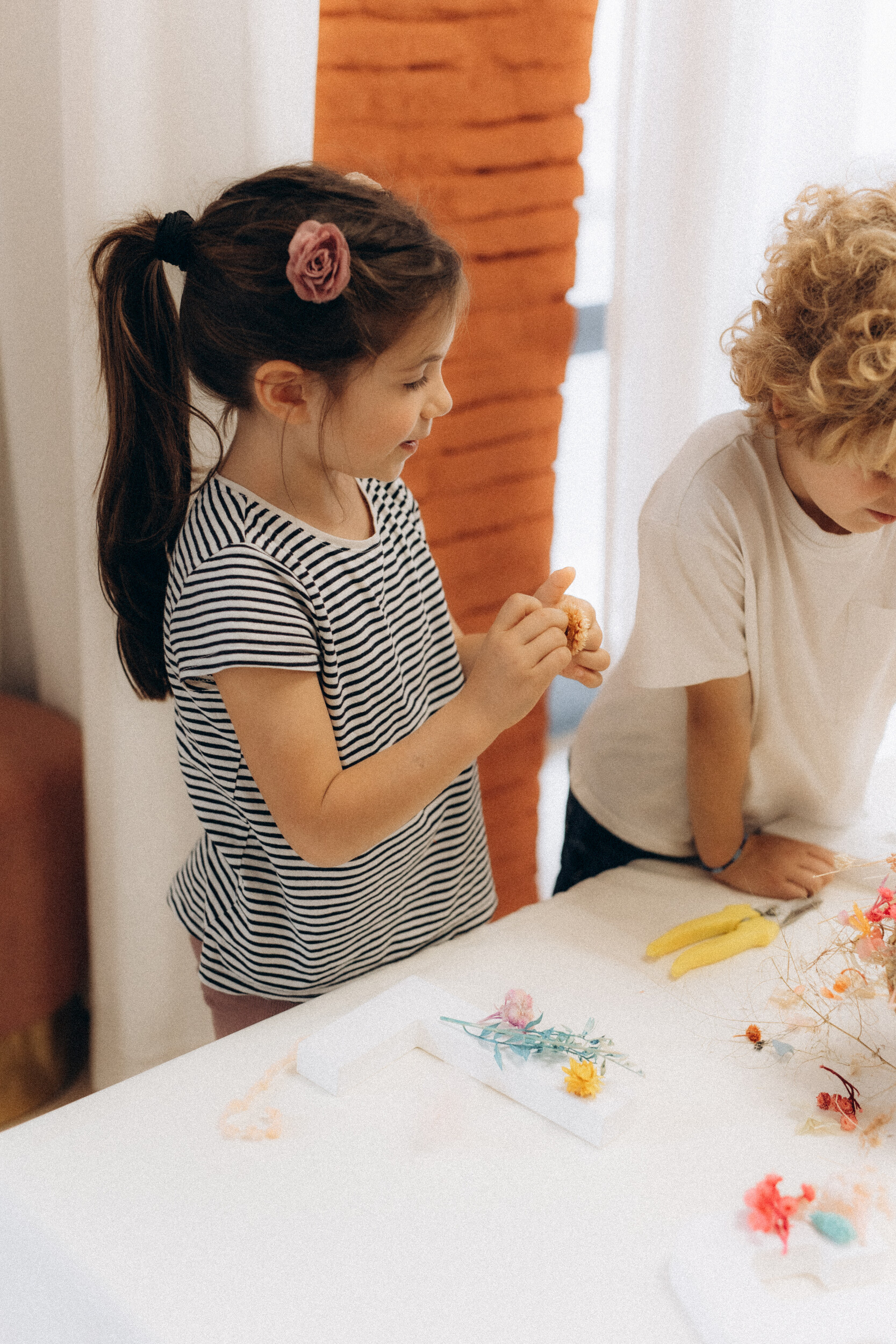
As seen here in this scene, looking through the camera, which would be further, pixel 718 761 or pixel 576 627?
pixel 718 761

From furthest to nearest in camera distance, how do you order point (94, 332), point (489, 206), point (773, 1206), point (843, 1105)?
point (489, 206), point (94, 332), point (843, 1105), point (773, 1206)

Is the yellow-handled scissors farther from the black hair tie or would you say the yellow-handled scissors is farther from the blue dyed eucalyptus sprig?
the black hair tie

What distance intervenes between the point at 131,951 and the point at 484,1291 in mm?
853

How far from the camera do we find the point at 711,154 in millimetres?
1448

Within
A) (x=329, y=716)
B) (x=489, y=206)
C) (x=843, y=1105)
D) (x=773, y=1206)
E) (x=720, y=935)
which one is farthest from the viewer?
(x=489, y=206)

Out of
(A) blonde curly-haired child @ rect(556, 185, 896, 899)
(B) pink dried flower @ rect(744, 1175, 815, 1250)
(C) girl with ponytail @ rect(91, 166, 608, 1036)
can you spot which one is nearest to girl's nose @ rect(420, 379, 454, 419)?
(C) girl with ponytail @ rect(91, 166, 608, 1036)

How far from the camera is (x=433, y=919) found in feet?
3.70

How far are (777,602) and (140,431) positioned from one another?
58 centimetres

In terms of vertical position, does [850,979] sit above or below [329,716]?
below

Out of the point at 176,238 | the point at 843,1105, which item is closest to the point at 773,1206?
the point at 843,1105

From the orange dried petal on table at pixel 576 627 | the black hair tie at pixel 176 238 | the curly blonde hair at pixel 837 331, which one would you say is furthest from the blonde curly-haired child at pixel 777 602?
the black hair tie at pixel 176 238

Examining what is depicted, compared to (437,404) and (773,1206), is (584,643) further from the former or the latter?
(773,1206)

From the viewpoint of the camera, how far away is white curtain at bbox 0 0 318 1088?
111cm

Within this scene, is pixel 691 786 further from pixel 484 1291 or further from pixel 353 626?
pixel 484 1291
